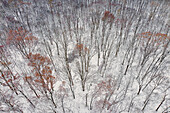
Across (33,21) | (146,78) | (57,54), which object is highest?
(33,21)

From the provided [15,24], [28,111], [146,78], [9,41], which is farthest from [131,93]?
[15,24]

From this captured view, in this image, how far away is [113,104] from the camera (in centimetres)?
2003

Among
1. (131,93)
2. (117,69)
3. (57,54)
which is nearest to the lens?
(131,93)

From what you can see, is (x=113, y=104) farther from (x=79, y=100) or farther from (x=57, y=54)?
(x=57, y=54)

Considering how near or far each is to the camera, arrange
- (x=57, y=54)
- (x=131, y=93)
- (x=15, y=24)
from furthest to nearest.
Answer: (x=15, y=24) < (x=57, y=54) < (x=131, y=93)

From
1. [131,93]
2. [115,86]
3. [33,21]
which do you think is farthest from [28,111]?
[33,21]

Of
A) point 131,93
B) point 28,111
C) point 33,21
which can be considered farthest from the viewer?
point 33,21

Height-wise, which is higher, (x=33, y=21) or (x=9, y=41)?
(x=33, y=21)

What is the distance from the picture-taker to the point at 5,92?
860 inches

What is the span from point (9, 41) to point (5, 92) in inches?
495

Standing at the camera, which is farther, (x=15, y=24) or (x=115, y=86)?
(x=15, y=24)

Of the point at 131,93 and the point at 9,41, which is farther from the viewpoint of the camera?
the point at 9,41

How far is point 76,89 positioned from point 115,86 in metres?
8.43

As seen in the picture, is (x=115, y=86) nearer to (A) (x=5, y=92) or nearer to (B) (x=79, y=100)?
(B) (x=79, y=100)
